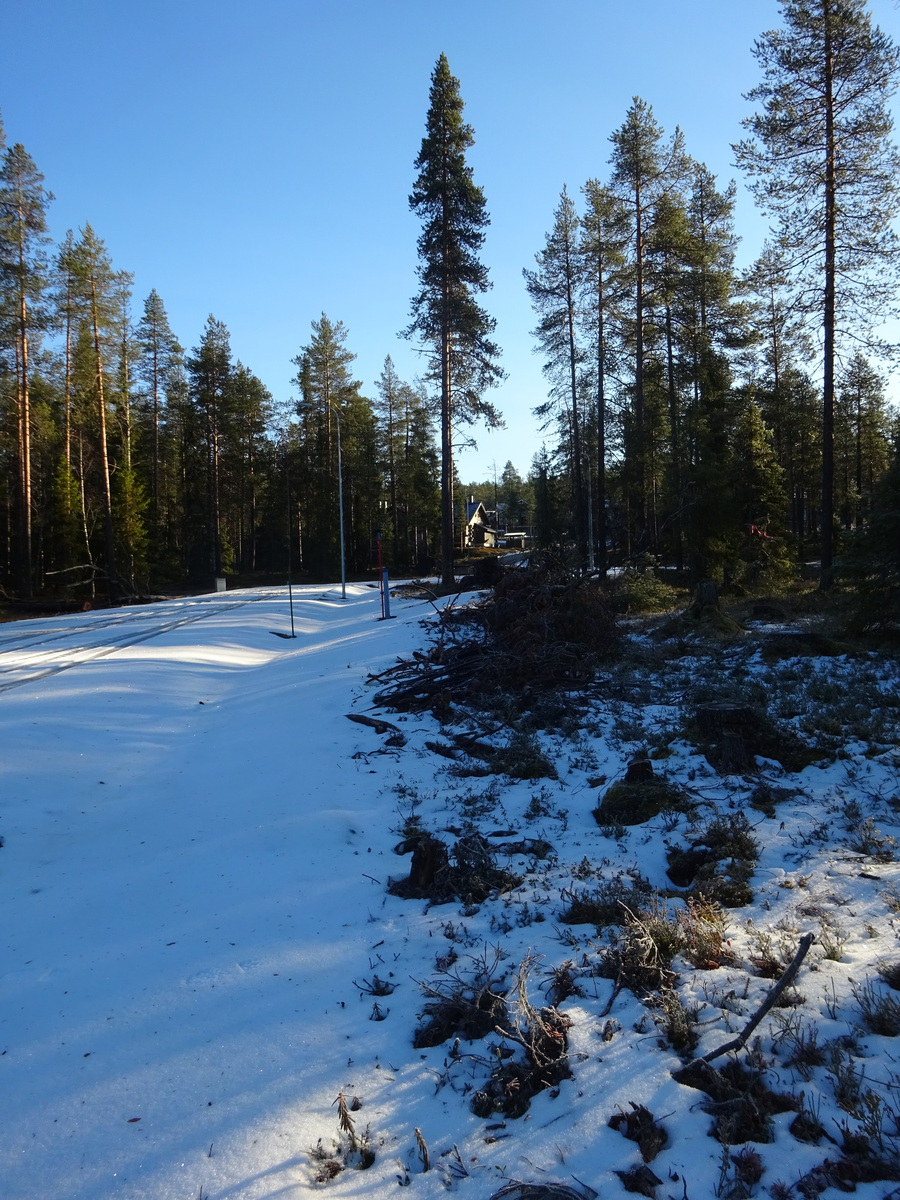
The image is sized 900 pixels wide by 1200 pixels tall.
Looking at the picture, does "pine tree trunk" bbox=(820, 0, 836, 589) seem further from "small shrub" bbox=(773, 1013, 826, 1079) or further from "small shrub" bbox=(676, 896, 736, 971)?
"small shrub" bbox=(773, 1013, 826, 1079)

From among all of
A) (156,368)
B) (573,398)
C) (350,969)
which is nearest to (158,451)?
(156,368)

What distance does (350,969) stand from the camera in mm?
3979

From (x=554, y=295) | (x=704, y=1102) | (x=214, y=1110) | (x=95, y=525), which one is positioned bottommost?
(x=214, y=1110)

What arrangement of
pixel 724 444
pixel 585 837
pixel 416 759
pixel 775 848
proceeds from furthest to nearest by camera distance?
pixel 724 444 < pixel 416 759 < pixel 585 837 < pixel 775 848

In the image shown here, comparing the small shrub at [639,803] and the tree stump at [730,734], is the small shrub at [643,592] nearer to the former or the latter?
the tree stump at [730,734]

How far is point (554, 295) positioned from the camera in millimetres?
29859

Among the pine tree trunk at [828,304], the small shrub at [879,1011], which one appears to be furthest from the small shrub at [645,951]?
the pine tree trunk at [828,304]

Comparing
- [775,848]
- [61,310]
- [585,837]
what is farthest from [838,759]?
[61,310]

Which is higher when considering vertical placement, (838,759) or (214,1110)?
(838,759)

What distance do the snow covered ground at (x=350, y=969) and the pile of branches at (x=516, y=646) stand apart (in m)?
1.82

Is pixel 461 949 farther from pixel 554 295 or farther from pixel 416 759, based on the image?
pixel 554 295

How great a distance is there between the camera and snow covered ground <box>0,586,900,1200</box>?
2.62 metres

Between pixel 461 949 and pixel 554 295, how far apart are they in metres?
30.6

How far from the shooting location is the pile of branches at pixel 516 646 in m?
9.88
